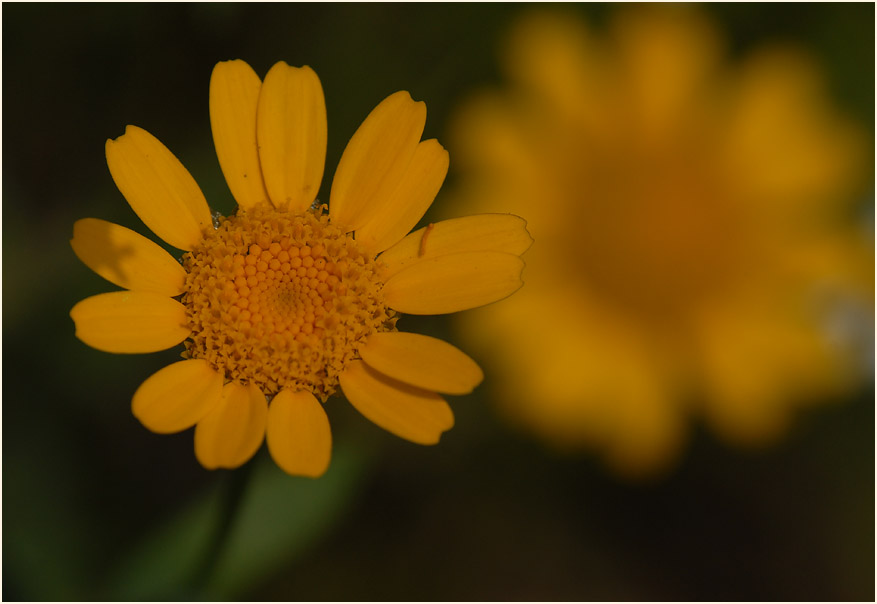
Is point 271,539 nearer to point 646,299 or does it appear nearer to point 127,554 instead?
point 127,554

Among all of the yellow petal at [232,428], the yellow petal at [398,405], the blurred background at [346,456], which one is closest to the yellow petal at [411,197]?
the yellow petal at [398,405]

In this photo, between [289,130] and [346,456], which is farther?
[346,456]

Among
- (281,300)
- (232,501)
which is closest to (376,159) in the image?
(281,300)

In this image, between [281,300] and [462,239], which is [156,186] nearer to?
[281,300]

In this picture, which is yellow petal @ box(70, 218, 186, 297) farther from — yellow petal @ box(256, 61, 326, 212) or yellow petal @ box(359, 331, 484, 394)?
yellow petal @ box(359, 331, 484, 394)

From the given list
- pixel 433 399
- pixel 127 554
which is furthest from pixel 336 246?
pixel 127 554

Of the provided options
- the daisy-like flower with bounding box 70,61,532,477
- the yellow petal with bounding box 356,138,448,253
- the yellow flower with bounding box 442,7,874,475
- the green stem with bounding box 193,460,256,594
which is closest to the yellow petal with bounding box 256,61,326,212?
the daisy-like flower with bounding box 70,61,532,477
